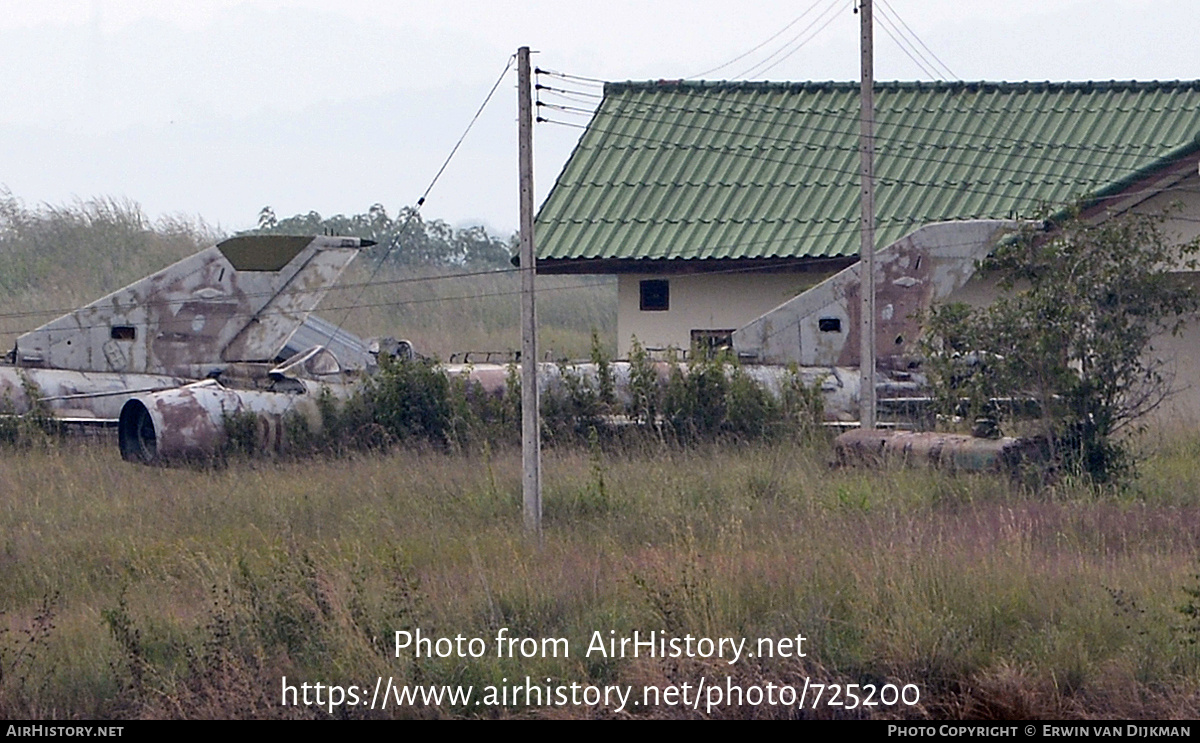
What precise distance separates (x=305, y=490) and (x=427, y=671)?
17.7ft

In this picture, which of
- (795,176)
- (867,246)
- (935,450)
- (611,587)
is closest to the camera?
(611,587)

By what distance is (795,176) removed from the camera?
21.5 metres

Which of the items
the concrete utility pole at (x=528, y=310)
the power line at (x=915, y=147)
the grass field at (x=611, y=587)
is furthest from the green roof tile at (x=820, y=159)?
the concrete utility pole at (x=528, y=310)

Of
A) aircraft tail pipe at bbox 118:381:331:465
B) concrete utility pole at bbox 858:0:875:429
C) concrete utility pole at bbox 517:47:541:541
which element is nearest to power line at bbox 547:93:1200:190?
concrete utility pole at bbox 858:0:875:429

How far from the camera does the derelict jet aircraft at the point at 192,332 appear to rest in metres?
15.4

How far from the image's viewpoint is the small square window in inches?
818

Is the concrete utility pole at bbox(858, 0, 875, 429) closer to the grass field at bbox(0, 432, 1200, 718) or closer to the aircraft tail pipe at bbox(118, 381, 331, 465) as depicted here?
the grass field at bbox(0, 432, 1200, 718)

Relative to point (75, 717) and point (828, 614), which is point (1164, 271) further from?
point (75, 717)

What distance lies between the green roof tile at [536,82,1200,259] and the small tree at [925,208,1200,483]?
268 inches

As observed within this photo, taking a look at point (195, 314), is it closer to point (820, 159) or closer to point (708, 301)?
point (708, 301)

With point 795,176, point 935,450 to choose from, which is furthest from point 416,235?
point 935,450

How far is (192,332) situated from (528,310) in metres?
7.36
